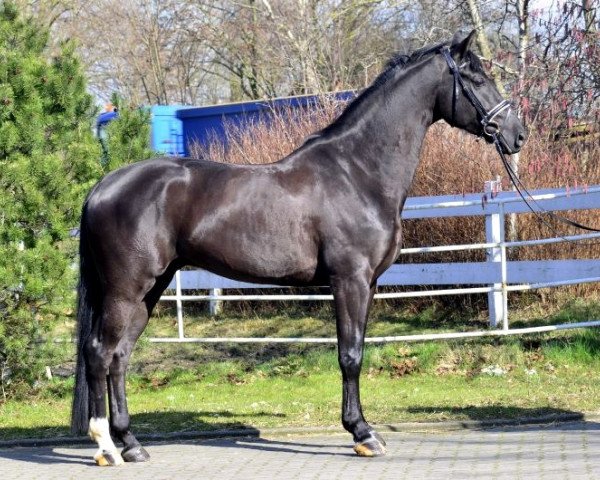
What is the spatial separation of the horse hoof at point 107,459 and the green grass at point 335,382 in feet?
3.93

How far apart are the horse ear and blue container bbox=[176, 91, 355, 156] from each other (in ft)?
29.9

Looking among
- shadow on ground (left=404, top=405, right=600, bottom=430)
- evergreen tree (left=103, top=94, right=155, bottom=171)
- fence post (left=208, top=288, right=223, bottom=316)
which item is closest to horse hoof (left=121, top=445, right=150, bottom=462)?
shadow on ground (left=404, top=405, right=600, bottom=430)

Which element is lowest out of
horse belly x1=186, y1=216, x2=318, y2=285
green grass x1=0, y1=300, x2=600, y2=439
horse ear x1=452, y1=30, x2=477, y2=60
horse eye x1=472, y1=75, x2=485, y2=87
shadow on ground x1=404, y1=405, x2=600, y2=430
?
green grass x1=0, y1=300, x2=600, y2=439

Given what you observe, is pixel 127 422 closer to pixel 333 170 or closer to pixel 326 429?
pixel 326 429

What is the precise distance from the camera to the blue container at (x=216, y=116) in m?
16.5

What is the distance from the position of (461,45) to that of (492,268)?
435 centimetres

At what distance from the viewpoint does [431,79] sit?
6.74m

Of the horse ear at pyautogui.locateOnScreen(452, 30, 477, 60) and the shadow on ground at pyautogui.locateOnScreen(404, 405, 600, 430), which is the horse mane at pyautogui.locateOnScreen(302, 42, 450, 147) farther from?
the shadow on ground at pyautogui.locateOnScreen(404, 405, 600, 430)

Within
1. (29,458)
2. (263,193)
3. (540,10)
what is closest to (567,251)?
(540,10)

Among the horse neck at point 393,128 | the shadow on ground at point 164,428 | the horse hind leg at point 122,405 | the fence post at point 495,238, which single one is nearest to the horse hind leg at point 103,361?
the horse hind leg at point 122,405

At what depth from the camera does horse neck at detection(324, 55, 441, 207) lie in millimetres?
6680

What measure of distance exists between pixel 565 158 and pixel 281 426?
18.8 ft

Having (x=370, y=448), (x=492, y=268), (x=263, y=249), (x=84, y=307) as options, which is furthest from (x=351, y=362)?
(x=492, y=268)

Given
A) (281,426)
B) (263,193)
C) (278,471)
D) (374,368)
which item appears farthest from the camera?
(374,368)
